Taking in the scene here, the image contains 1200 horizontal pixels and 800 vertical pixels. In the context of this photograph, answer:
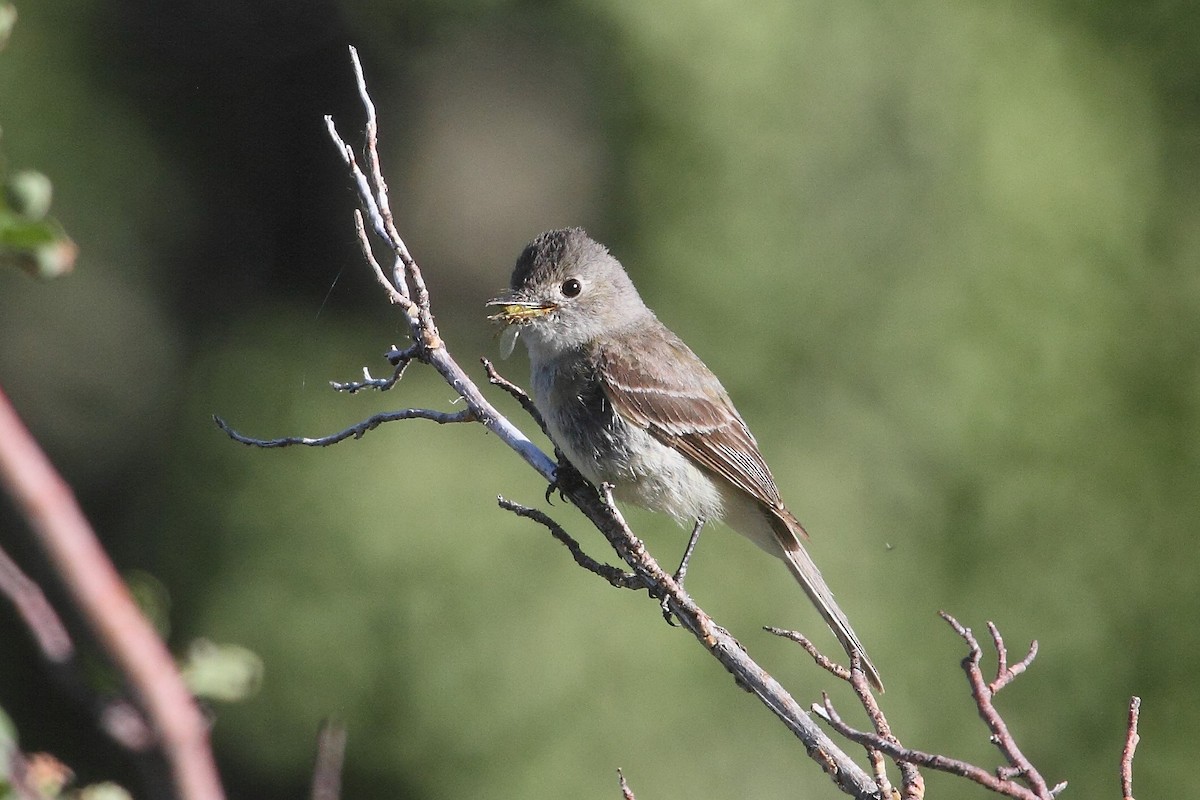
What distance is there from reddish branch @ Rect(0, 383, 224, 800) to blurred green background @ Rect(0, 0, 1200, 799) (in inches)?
211

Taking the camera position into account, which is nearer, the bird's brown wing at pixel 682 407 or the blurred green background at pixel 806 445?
the bird's brown wing at pixel 682 407

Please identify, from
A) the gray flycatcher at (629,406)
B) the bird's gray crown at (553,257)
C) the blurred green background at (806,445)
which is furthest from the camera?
the blurred green background at (806,445)

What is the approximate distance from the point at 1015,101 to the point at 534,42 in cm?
277

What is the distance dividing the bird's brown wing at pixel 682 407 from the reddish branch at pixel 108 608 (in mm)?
3153

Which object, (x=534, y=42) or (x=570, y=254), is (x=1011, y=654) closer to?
(x=570, y=254)

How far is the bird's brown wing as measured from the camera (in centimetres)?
381

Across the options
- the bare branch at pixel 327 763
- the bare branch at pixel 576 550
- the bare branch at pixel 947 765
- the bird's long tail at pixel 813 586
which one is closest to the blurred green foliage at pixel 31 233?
the bare branch at pixel 327 763

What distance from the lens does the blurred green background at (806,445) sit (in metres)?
6.23

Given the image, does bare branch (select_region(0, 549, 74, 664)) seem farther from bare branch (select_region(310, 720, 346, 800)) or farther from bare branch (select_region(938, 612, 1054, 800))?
bare branch (select_region(938, 612, 1054, 800))

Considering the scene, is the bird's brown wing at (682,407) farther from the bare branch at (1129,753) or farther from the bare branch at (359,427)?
the bare branch at (1129,753)

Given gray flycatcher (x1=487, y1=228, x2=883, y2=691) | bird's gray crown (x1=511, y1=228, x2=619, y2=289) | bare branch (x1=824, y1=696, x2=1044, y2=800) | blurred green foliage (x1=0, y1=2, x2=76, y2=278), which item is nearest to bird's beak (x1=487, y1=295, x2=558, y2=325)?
gray flycatcher (x1=487, y1=228, x2=883, y2=691)

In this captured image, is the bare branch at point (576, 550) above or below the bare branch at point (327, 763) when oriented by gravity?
above

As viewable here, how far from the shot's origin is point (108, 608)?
Result: 21.6 inches

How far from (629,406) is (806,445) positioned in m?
3.11
